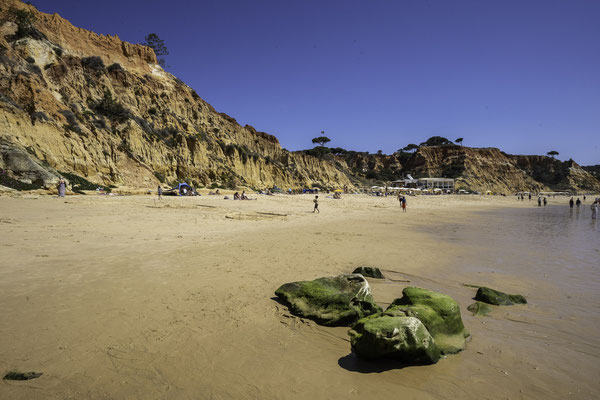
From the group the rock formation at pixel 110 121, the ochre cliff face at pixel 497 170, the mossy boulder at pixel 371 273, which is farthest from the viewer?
the ochre cliff face at pixel 497 170

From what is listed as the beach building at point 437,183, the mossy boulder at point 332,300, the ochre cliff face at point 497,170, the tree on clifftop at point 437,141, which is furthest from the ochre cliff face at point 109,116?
the tree on clifftop at point 437,141

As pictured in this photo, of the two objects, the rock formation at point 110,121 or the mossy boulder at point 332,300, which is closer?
Result: the mossy boulder at point 332,300

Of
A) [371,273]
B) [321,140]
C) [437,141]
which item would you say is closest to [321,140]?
[321,140]

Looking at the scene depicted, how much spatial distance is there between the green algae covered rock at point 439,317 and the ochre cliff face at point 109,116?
95.5 feet

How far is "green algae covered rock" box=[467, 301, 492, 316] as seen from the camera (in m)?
5.00

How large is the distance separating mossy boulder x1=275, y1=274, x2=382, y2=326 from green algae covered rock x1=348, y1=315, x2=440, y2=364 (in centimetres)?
93

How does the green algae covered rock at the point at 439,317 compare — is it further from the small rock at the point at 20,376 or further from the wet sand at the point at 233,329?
the small rock at the point at 20,376

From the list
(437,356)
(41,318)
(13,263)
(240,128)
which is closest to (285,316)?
(437,356)

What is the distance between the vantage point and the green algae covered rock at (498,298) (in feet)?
17.7

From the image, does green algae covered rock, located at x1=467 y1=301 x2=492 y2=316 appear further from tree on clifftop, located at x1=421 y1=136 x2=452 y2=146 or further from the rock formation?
tree on clifftop, located at x1=421 y1=136 x2=452 y2=146

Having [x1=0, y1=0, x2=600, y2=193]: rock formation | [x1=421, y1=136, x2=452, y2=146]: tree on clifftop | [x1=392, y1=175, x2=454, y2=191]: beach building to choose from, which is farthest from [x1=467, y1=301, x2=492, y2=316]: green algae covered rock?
[x1=421, y1=136, x2=452, y2=146]: tree on clifftop

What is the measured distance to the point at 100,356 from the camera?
10.7 feet

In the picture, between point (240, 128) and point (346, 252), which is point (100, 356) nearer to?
point (346, 252)

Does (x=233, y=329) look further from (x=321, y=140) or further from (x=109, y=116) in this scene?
(x=321, y=140)
